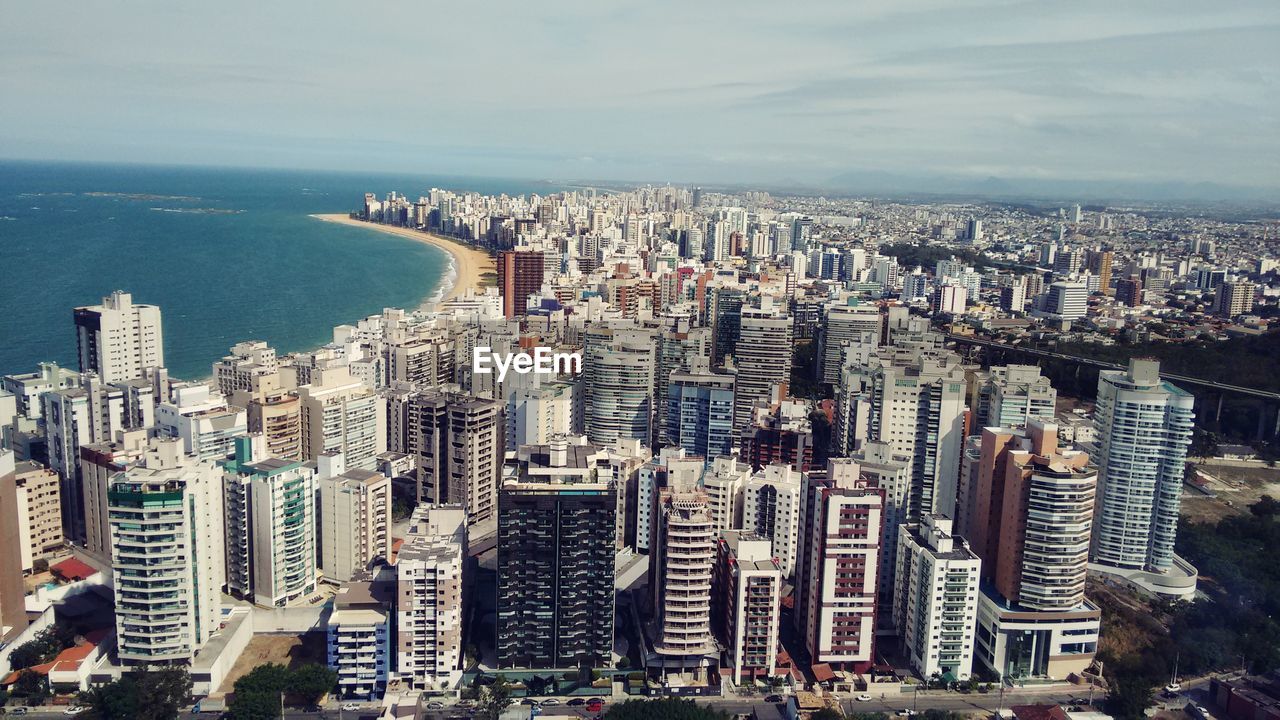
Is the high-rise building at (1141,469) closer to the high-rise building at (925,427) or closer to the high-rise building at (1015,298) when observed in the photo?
the high-rise building at (925,427)

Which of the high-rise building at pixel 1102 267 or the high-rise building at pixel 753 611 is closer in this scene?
the high-rise building at pixel 753 611

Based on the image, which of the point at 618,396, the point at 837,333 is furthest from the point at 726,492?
the point at 837,333

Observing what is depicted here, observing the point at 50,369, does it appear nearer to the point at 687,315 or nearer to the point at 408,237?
the point at 687,315

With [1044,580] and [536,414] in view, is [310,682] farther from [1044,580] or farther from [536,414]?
[1044,580]

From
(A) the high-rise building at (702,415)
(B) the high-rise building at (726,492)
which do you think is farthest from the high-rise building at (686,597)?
(A) the high-rise building at (702,415)

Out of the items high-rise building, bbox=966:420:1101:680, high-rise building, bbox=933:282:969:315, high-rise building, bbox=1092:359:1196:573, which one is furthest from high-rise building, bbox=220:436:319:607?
high-rise building, bbox=933:282:969:315

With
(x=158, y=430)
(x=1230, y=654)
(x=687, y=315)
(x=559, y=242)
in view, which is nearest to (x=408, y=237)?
(x=559, y=242)
